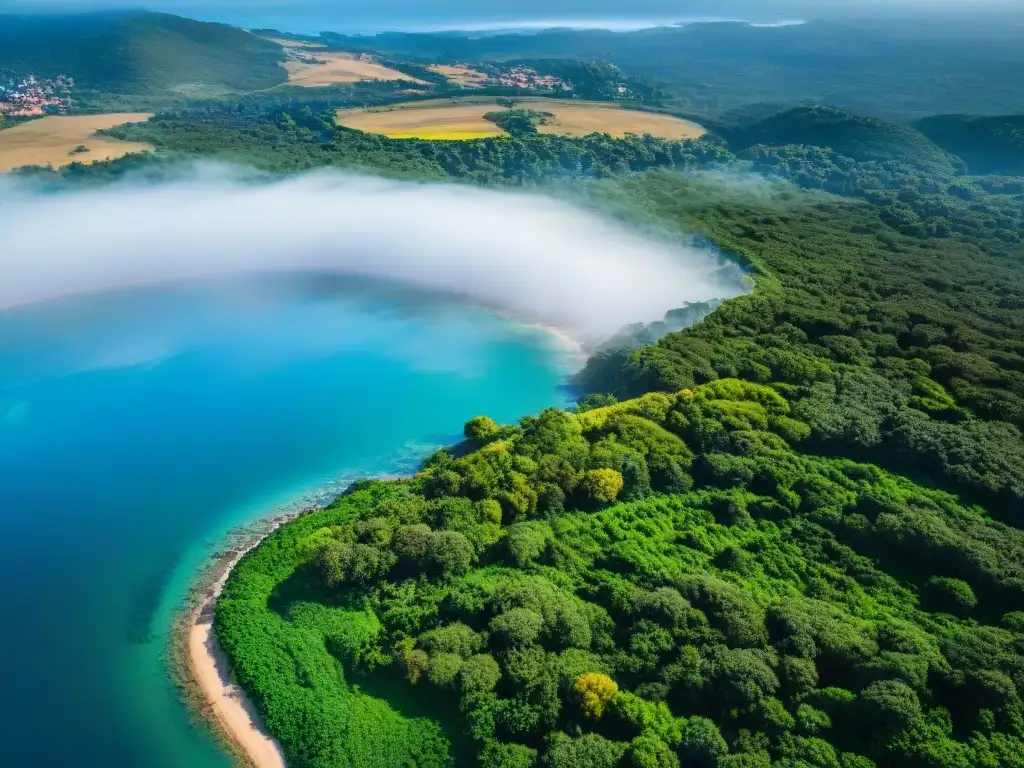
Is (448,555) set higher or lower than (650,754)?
higher

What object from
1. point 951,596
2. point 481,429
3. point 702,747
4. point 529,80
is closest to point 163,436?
point 481,429

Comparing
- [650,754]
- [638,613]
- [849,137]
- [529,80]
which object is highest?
[529,80]

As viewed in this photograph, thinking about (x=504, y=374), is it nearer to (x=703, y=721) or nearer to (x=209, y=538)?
(x=209, y=538)

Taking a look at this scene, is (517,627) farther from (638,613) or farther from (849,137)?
(849,137)

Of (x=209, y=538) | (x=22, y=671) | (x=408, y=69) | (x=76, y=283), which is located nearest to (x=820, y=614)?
(x=209, y=538)

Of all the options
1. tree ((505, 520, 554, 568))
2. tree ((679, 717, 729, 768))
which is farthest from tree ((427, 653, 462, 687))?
tree ((679, 717, 729, 768))

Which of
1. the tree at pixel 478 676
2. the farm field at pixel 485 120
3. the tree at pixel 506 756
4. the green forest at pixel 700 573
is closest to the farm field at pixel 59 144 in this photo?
the farm field at pixel 485 120

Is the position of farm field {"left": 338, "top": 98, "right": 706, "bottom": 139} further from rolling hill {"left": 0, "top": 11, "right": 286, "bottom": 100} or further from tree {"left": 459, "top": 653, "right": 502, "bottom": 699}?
tree {"left": 459, "top": 653, "right": 502, "bottom": 699}

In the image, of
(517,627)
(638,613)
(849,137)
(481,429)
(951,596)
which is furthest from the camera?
(849,137)
